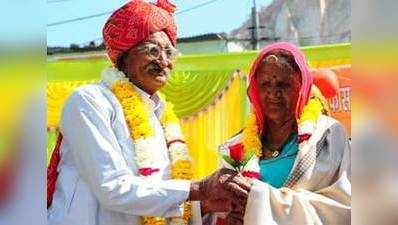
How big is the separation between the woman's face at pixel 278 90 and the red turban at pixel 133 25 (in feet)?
1.20

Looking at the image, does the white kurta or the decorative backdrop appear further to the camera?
the decorative backdrop

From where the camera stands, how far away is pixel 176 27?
2.82 meters

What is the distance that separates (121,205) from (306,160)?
646mm

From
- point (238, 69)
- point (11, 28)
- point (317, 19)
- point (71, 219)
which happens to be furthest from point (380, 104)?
point (317, 19)

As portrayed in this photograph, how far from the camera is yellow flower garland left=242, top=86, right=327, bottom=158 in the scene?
105 inches

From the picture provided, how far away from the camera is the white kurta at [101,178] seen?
253cm

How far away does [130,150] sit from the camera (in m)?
2.63

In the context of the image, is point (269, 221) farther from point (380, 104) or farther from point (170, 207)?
point (380, 104)

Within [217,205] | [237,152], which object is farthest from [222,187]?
[237,152]

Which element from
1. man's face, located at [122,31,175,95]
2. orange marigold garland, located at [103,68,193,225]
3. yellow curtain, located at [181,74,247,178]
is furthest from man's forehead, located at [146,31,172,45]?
yellow curtain, located at [181,74,247,178]

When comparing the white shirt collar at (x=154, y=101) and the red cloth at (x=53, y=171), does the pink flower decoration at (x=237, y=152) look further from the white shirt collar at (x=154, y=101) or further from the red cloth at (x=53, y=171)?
the red cloth at (x=53, y=171)

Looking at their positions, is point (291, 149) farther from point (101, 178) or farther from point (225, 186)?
point (101, 178)

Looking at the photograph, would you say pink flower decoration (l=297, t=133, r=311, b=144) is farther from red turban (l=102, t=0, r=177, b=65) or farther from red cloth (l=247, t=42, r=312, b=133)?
red turban (l=102, t=0, r=177, b=65)

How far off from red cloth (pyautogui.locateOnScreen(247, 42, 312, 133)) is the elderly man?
293mm
